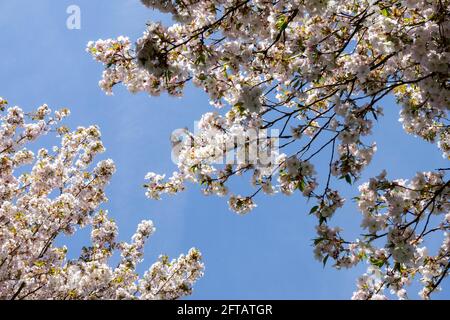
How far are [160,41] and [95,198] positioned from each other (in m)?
7.51

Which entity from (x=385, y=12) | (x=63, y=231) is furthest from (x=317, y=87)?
(x=63, y=231)

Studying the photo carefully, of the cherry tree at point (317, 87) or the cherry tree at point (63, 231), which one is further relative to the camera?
the cherry tree at point (63, 231)

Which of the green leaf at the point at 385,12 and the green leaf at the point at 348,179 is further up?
the green leaf at the point at 385,12

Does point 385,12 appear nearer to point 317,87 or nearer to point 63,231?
point 317,87

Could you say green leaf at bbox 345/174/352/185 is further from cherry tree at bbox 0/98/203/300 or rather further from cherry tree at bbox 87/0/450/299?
cherry tree at bbox 0/98/203/300

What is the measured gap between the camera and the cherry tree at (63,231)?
9523 mm

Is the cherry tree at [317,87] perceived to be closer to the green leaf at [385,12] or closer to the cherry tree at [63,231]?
the green leaf at [385,12]

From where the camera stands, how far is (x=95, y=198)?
11.3m

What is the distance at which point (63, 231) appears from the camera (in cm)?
1041

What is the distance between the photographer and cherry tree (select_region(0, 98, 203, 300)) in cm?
952

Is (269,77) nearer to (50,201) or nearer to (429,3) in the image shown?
(429,3)

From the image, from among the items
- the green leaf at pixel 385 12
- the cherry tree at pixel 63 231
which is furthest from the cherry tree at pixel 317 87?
the cherry tree at pixel 63 231
